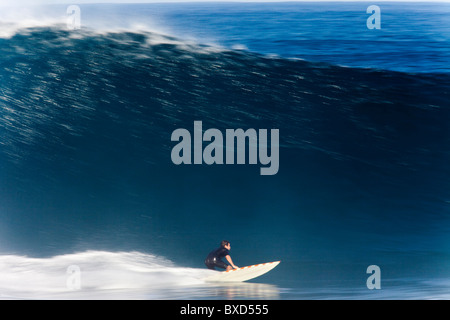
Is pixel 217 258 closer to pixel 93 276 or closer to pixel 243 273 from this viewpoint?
pixel 243 273

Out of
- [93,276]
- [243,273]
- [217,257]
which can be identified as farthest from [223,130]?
[93,276]

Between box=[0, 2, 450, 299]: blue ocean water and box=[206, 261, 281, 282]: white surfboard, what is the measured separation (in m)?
0.34

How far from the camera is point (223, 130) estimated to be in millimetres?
9727

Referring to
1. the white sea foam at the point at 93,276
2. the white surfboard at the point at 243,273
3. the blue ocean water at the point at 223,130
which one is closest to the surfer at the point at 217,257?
the white surfboard at the point at 243,273

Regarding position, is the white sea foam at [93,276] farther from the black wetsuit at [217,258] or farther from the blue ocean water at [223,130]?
the black wetsuit at [217,258]

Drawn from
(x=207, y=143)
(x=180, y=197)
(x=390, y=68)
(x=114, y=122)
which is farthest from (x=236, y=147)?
(x=390, y=68)

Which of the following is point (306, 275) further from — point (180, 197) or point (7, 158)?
point (7, 158)

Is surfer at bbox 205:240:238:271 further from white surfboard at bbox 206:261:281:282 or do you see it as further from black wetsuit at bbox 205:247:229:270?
white surfboard at bbox 206:261:281:282

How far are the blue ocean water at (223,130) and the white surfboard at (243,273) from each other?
34cm

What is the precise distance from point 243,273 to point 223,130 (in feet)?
9.80

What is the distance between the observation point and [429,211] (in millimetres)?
9297

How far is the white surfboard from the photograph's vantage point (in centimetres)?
803

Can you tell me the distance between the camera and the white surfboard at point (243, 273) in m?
8.03

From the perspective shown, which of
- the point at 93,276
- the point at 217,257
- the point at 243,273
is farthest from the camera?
the point at 93,276
